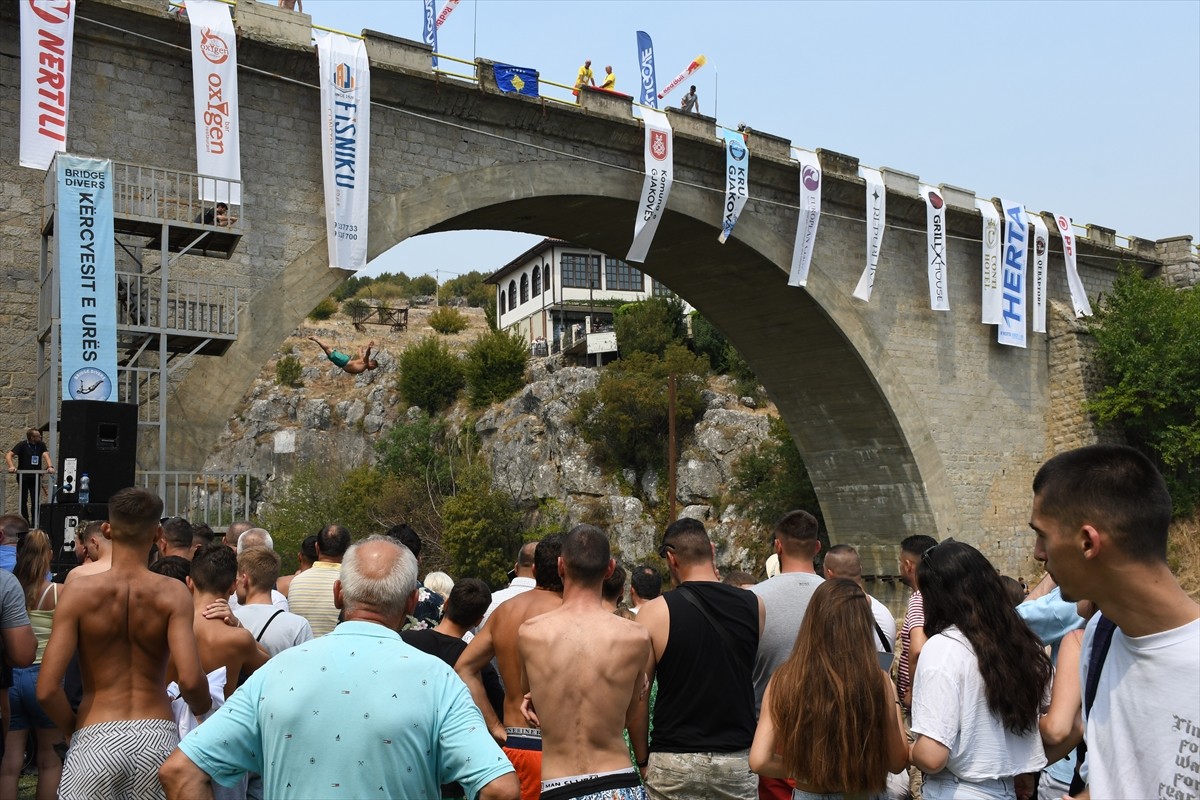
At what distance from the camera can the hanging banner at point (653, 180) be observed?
1677cm

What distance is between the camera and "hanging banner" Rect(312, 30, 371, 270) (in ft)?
44.3

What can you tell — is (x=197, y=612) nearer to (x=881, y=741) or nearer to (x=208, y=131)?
(x=881, y=741)

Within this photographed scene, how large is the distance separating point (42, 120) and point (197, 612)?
8425mm

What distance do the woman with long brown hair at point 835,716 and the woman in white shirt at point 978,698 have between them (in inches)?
4.7

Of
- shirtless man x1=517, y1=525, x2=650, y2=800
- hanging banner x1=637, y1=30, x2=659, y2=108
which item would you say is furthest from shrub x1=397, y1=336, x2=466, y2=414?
shirtless man x1=517, y1=525, x2=650, y2=800

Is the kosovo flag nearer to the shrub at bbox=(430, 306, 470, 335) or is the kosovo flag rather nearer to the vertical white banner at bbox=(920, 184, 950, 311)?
the vertical white banner at bbox=(920, 184, 950, 311)

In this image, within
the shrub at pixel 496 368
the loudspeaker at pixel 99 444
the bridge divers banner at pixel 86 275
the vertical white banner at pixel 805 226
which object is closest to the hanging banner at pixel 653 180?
the vertical white banner at pixel 805 226

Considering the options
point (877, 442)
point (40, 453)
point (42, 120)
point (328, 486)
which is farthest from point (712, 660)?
point (328, 486)

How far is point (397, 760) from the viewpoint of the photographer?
8.52 feet

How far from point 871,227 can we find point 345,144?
9.81 m

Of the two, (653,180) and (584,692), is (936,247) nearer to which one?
Result: (653,180)

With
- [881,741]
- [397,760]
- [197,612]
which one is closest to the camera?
[397,760]

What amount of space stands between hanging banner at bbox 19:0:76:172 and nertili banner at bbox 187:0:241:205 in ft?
4.42

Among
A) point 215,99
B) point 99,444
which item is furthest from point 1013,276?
point 99,444
